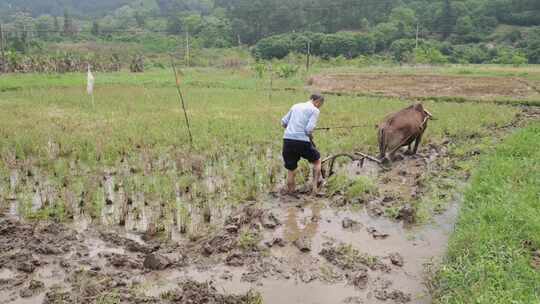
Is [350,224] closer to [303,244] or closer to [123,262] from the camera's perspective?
[303,244]

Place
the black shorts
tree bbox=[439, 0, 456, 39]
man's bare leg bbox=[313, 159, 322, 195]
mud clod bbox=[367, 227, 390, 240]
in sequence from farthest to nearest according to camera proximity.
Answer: tree bbox=[439, 0, 456, 39] < man's bare leg bbox=[313, 159, 322, 195] < the black shorts < mud clod bbox=[367, 227, 390, 240]

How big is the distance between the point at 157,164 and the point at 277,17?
65.7m

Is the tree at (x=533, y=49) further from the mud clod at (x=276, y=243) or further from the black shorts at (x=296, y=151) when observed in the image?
the mud clod at (x=276, y=243)

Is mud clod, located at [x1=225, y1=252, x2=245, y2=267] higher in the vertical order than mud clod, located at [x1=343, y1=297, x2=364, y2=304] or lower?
higher

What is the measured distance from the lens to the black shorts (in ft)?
20.0

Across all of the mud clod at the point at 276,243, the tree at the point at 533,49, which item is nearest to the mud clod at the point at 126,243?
the mud clod at the point at 276,243

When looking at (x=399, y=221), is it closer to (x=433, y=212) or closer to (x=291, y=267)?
(x=433, y=212)

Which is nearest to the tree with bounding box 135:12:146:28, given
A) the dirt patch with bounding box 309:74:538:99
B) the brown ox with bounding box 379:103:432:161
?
the dirt patch with bounding box 309:74:538:99

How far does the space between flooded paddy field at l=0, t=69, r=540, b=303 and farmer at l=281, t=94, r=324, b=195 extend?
1.67 ft

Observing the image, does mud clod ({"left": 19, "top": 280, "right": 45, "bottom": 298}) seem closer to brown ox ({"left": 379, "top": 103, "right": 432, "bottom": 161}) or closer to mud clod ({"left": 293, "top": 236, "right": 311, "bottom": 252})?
mud clod ({"left": 293, "top": 236, "right": 311, "bottom": 252})

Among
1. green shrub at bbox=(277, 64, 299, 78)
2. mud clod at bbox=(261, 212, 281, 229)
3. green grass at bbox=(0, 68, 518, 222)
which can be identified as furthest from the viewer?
green shrub at bbox=(277, 64, 299, 78)

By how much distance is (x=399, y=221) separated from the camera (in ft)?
18.1

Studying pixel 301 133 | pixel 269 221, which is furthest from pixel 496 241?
pixel 301 133

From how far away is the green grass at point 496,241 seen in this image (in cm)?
358
